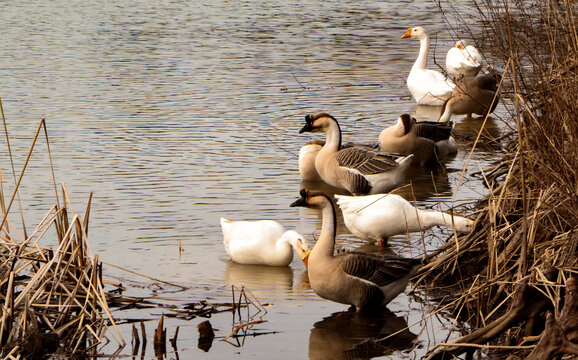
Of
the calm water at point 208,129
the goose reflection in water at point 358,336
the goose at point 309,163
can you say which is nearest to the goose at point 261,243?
the calm water at point 208,129

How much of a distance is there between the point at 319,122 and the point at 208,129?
3.00 m

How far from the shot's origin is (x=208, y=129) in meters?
13.0

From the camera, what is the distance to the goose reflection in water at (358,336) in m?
5.95

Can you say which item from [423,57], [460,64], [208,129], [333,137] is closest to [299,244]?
[333,137]

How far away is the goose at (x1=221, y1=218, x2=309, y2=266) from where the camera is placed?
24.9 ft

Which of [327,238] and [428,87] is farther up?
[327,238]

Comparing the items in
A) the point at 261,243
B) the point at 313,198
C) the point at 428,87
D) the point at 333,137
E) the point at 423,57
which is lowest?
the point at 428,87

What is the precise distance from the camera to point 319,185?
34.8 ft

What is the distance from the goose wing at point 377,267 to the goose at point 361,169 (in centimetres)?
310

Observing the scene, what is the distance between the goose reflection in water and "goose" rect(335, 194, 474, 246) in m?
1.21

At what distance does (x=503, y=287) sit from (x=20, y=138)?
8.14m

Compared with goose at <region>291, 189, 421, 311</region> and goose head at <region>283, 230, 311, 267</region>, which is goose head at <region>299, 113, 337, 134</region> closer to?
goose head at <region>283, 230, 311, 267</region>

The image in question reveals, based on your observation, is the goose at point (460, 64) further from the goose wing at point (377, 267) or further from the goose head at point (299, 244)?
the goose wing at point (377, 267)

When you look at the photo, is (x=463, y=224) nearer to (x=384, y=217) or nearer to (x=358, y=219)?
(x=384, y=217)
